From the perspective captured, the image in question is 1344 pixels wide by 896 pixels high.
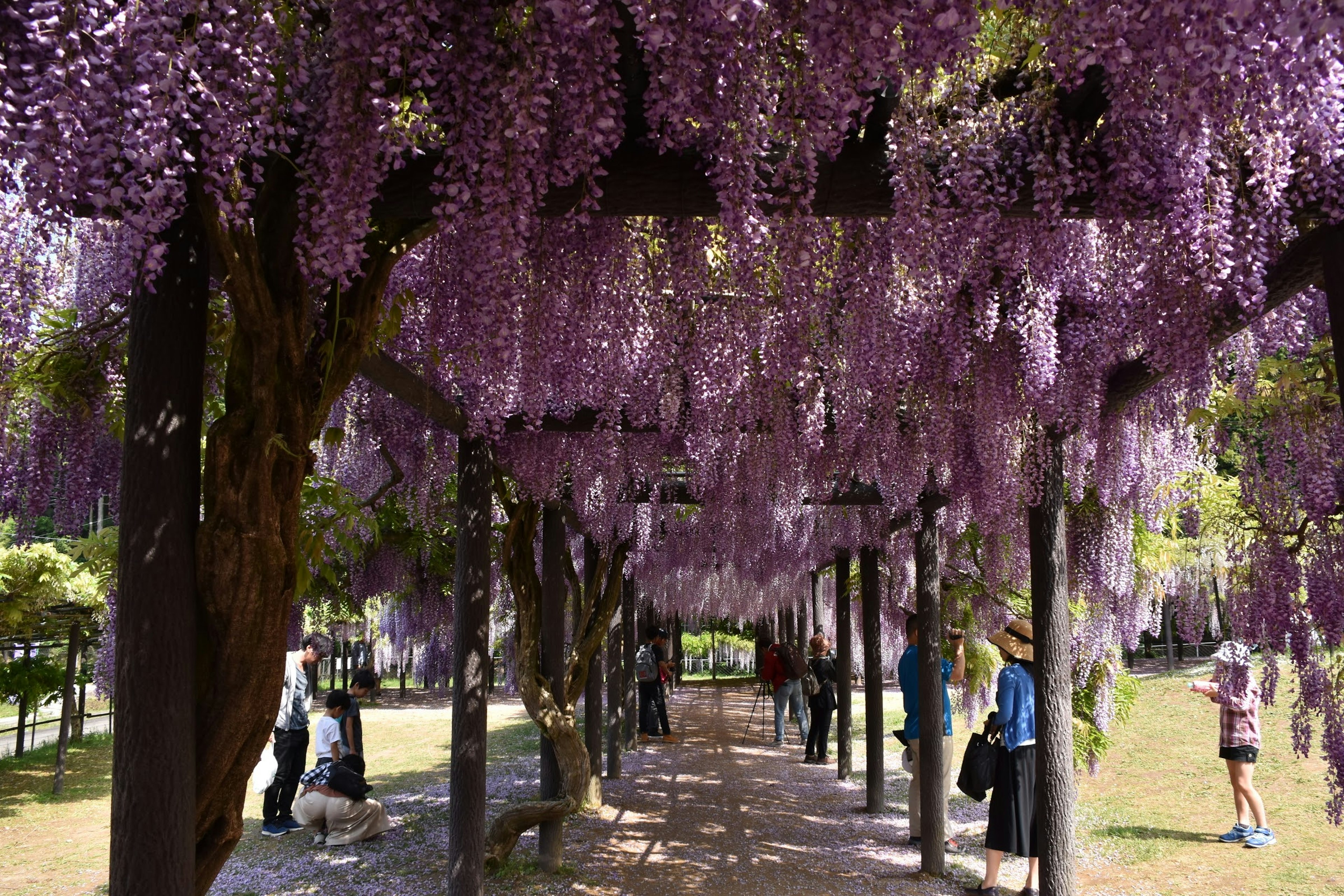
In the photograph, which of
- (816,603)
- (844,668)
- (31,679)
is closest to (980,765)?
(844,668)

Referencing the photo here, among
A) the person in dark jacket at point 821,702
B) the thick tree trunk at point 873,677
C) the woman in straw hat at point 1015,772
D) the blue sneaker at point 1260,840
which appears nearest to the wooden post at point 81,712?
the person in dark jacket at point 821,702

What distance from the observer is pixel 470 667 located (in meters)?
4.87

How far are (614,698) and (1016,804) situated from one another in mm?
5569

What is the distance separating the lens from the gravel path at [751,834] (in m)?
5.82

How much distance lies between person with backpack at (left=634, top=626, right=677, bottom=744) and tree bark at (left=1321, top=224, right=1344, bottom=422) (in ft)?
34.1

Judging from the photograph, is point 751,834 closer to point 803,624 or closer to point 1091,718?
point 1091,718

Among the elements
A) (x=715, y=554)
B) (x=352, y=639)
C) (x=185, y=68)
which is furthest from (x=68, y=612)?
(x=352, y=639)

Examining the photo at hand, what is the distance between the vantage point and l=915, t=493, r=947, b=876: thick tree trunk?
6012 mm

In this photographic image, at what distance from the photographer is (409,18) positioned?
1.71 metres

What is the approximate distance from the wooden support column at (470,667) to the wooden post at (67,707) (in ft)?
20.3

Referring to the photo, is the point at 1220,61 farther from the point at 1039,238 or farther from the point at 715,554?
the point at 715,554

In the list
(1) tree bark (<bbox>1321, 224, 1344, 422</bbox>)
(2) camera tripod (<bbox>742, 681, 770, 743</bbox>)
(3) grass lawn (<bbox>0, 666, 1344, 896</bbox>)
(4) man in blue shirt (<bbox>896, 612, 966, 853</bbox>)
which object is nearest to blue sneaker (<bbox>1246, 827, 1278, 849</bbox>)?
(3) grass lawn (<bbox>0, 666, 1344, 896</bbox>)

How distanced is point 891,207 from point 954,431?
261 centimetres

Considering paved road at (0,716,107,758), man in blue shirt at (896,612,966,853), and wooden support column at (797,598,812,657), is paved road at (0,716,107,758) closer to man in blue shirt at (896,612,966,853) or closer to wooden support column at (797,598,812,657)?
man in blue shirt at (896,612,966,853)
